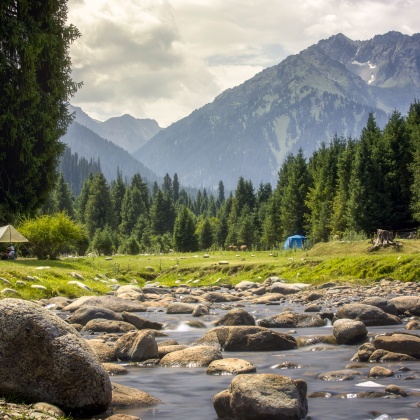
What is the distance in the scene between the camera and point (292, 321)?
10.3 metres

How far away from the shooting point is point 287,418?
13.9 feet

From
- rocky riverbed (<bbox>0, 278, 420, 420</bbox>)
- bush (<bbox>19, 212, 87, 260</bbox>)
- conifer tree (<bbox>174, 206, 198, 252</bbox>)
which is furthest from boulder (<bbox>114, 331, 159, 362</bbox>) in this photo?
conifer tree (<bbox>174, 206, 198, 252</bbox>)

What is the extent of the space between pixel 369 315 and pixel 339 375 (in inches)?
174

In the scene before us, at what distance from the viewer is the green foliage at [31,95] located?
16844 mm

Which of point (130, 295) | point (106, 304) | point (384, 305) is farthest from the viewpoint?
point (130, 295)

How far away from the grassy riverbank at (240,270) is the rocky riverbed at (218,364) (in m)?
4.13

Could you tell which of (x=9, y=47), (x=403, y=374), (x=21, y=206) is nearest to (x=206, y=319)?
(x=403, y=374)

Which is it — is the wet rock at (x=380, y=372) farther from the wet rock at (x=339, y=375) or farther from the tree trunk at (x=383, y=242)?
the tree trunk at (x=383, y=242)

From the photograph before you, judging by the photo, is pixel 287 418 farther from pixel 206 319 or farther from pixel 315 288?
pixel 315 288

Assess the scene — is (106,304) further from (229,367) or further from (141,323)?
(229,367)

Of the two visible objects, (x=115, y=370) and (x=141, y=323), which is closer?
(x=115, y=370)

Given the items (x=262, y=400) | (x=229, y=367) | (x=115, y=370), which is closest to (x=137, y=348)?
(x=115, y=370)

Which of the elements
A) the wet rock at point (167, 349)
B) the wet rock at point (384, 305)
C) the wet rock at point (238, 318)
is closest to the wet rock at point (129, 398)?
the wet rock at point (167, 349)

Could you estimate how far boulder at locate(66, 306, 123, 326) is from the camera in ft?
33.9
